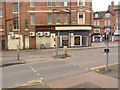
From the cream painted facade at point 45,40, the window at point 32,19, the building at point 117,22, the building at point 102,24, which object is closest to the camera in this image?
the cream painted facade at point 45,40

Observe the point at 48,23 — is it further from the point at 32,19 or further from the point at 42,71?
the point at 42,71

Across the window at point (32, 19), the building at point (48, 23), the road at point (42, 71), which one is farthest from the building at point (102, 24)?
the road at point (42, 71)

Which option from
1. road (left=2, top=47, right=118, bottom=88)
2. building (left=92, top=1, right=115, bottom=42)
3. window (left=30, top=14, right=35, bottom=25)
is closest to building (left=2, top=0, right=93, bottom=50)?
window (left=30, top=14, right=35, bottom=25)

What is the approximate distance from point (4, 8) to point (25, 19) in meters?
5.25

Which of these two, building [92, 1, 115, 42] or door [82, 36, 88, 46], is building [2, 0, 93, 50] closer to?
door [82, 36, 88, 46]

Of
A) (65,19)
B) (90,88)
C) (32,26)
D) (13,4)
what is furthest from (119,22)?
(90,88)

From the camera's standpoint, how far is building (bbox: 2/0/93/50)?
952 inches

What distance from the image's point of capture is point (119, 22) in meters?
48.0

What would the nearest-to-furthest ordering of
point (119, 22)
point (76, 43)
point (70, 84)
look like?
point (70, 84) → point (76, 43) → point (119, 22)

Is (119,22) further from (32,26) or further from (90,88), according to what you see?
(90,88)

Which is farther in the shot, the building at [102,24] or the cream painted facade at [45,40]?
the building at [102,24]

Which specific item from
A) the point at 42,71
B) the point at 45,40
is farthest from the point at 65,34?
the point at 42,71

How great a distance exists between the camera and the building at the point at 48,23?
24.2m

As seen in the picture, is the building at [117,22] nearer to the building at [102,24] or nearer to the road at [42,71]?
the building at [102,24]
